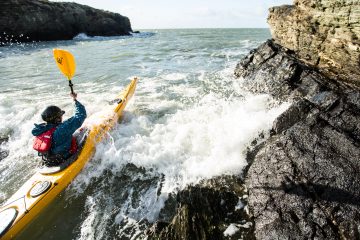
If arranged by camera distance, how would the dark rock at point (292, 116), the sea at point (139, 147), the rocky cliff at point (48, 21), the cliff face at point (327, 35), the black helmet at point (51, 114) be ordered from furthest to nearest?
the rocky cliff at point (48, 21) → the cliff face at point (327, 35) → the dark rock at point (292, 116) → the black helmet at point (51, 114) → the sea at point (139, 147)

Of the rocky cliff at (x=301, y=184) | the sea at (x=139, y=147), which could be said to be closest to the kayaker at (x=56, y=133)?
the sea at (x=139, y=147)

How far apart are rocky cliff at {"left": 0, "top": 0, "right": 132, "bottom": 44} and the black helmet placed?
3554 centimetres

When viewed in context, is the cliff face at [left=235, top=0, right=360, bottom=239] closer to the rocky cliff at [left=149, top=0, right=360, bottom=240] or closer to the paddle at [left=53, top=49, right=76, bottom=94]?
the rocky cliff at [left=149, top=0, right=360, bottom=240]

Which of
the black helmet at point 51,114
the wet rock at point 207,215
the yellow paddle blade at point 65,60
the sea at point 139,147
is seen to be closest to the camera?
the wet rock at point 207,215

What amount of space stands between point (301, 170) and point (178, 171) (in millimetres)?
2413

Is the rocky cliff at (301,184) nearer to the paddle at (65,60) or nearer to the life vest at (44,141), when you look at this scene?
the life vest at (44,141)

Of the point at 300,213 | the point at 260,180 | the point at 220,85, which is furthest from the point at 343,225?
the point at 220,85

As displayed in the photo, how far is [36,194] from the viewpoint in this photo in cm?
507

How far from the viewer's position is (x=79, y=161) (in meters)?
5.96

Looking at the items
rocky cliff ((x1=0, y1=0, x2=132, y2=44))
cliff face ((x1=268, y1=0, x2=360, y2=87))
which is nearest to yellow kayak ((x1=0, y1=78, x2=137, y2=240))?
cliff face ((x1=268, y1=0, x2=360, y2=87))

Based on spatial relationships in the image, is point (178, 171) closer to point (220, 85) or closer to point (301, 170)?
point (301, 170)

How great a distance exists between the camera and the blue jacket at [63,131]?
5.21 m

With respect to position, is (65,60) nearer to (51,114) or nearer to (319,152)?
(51,114)

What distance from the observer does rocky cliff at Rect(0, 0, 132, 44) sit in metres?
35.6
